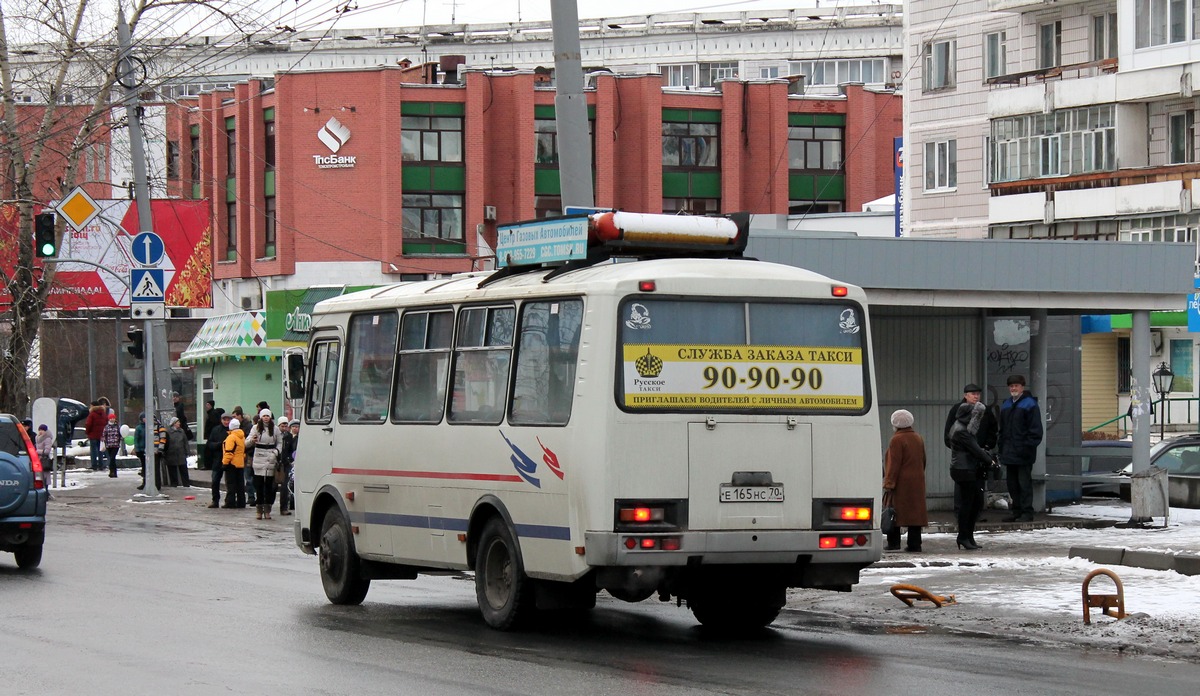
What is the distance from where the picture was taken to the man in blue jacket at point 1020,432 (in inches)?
870

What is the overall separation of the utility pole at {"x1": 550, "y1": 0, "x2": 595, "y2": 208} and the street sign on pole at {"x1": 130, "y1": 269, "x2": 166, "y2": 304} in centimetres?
1597

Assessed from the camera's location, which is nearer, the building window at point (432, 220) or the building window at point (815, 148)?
the building window at point (432, 220)

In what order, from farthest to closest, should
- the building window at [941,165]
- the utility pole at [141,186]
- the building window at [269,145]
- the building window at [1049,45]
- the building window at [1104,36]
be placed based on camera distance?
the building window at [269,145] < the building window at [941,165] < the building window at [1049,45] < the building window at [1104,36] < the utility pole at [141,186]

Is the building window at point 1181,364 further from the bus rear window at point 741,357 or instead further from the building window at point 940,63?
the bus rear window at point 741,357

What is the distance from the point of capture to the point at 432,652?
11570mm

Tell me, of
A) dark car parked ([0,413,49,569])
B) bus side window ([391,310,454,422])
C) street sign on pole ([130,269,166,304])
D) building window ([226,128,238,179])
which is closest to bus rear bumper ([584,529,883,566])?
bus side window ([391,310,454,422])

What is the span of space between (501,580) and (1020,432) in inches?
432

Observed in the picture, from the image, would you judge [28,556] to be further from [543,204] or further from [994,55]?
[543,204]

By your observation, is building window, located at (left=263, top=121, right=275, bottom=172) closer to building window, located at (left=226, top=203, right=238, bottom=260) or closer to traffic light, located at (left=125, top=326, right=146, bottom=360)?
building window, located at (left=226, top=203, right=238, bottom=260)

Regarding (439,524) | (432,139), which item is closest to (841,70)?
(432,139)

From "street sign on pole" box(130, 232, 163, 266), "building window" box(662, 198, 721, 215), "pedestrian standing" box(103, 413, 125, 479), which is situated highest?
"building window" box(662, 198, 721, 215)

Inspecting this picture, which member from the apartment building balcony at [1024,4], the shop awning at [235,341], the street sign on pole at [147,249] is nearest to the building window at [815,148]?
the apartment building balcony at [1024,4]

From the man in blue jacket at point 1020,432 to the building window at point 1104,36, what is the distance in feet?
90.2

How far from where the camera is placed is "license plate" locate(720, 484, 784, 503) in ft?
39.4
